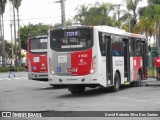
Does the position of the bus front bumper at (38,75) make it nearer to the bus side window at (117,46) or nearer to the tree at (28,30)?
the bus side window at (117,46)

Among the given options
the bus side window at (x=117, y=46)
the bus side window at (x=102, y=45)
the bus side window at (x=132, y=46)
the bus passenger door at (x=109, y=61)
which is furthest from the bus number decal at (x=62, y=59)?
the bus side window at (x=132, y=46)

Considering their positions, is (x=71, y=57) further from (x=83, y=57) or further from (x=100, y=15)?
(x=100, y=15)

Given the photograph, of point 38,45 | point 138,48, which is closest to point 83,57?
point 138,48

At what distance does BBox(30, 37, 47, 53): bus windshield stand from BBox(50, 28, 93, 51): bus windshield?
6175 millimetres

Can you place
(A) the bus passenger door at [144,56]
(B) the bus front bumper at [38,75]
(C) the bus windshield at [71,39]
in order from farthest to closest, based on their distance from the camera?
(B) the bus front bumper at [38,75], (A) the bus passenger door at [144,56], (C) the bus windshield at [71,39]

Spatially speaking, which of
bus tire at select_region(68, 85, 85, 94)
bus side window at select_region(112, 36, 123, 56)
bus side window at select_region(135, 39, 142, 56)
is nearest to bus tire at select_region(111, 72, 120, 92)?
bus side window at select_region(112, 36, 123, 56)

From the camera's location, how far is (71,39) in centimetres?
1777

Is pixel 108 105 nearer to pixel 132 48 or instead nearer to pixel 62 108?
pixel 62 108

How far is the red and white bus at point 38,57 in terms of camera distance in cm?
2438

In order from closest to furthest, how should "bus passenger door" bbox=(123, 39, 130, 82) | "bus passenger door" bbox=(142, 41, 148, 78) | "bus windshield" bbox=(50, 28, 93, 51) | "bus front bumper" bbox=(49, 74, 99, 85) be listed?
"bus front bumper" bbox=(49, 74, 99, 85) → "bus windshield" bbox=(50, 28, 93, 51) → "bus passenger door" bbox=(123, 39, 130, 82) → "bus passenger door" bbox=(142, 41, 148, 78)

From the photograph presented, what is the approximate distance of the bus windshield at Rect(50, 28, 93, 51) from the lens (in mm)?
17453

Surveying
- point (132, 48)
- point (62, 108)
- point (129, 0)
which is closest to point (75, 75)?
point (62, 108)

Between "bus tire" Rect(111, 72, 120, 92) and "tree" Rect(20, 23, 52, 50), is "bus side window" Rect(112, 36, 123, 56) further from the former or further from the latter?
"tree" Rect(20, 23, 52, 50)

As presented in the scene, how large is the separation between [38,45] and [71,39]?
7127 millimetres
